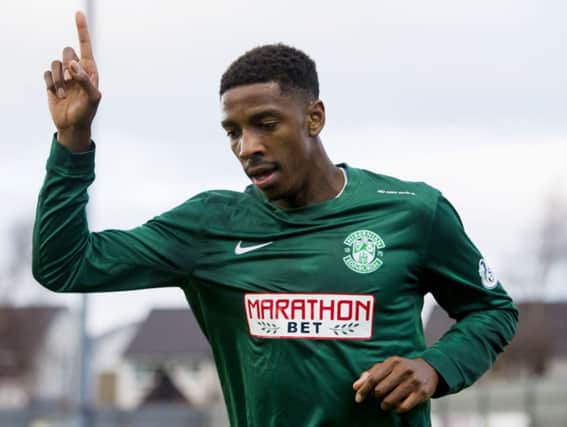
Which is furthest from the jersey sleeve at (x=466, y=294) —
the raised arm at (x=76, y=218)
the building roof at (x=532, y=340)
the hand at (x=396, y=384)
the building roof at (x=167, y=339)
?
the building roof at (x=167, y=339)

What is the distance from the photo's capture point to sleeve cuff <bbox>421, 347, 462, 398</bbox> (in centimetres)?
390

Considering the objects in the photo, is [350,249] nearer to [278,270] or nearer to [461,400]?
[278,270]

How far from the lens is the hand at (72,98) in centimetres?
378

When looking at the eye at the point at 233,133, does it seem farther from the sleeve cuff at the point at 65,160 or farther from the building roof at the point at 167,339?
the building roof at the point at 167,339

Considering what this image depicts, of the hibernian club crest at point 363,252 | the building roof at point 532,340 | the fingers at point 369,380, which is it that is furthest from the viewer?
the building roof at point 532,340

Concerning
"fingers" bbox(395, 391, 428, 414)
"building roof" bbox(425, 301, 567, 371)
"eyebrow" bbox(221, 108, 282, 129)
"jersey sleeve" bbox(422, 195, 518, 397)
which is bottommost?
"fingers" bbox(395, 391, 428, 414)

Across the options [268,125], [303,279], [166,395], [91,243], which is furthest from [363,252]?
[166,395]

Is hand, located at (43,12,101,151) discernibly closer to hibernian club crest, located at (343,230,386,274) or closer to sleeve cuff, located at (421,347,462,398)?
hibernian club crest, located at (343,230,386,274)

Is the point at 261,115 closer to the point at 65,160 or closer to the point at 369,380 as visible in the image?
the point at 65,160

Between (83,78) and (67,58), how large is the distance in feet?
0.33

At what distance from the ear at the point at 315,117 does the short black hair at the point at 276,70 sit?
3 centimetres

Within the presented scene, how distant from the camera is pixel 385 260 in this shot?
4059 millimetres

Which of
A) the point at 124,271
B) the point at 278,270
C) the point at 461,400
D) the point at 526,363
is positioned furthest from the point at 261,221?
the point at 526,363

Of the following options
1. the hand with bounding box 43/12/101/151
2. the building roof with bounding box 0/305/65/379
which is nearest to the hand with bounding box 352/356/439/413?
the hand with bounding box 43/12/101/151
